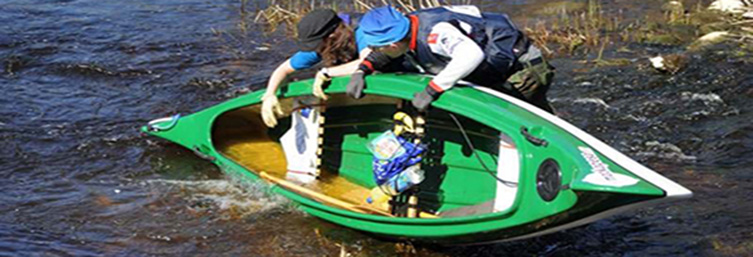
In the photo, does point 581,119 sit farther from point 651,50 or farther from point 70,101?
point 70,101

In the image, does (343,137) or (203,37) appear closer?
(343,137)

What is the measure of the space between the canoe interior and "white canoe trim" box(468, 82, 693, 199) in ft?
0.89

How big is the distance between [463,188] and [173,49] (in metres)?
5.49

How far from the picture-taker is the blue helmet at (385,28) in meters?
5.12

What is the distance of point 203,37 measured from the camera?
35.9ft

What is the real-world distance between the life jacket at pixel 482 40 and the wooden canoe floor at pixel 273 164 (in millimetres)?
1125

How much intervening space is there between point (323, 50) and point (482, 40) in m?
0.98

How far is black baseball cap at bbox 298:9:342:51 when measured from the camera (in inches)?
219

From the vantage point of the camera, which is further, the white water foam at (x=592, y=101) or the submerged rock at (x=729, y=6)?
the submerged rock at (x=729, y=6)

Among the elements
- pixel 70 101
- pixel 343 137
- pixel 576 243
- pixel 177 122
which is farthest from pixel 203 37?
pixel 576 243

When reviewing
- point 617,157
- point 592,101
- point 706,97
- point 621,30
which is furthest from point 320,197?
point 621,30

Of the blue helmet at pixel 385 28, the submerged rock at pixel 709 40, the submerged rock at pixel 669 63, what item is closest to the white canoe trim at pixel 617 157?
the blue helmet at pixel 385 28

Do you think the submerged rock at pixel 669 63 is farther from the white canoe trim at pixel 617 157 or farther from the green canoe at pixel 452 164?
the white canoe trim at pixel 617 157

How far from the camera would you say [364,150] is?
646 centimetres
